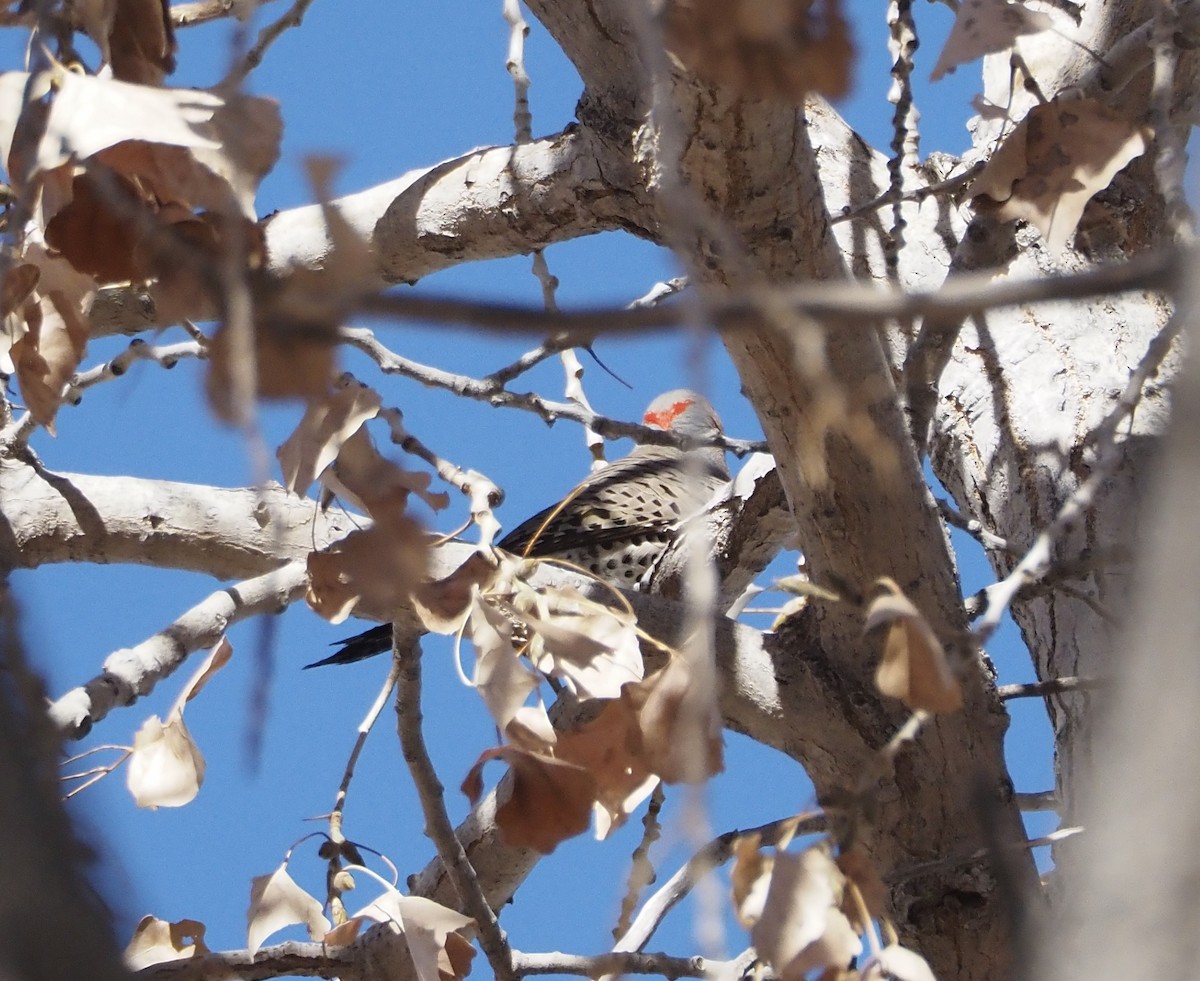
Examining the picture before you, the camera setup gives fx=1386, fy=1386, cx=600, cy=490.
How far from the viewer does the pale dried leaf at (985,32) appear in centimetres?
148

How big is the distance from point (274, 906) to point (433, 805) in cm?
28

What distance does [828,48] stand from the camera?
1044mm

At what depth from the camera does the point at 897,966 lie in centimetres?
128

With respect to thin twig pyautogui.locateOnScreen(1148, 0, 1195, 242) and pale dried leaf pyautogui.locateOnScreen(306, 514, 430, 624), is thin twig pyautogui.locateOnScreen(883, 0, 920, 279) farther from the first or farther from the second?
pale dried leaf pyautogui.locateOnScreen(306, 514, 430, 624)

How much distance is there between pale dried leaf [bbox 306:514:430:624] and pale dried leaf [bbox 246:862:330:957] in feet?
1.59

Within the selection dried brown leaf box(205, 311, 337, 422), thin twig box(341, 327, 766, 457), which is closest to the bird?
thin twig box(341, 327, 766, 457)

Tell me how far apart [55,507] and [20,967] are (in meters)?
1.73

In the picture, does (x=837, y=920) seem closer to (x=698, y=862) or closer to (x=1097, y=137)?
(x=698, y=862)

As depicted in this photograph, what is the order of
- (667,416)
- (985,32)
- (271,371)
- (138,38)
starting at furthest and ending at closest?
1. (667,416)
2. (985,32)
3. (138,38)
4. (271,371)

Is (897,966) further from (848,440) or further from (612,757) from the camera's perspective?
(848,440)

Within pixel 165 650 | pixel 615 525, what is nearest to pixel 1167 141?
pixel 165 650

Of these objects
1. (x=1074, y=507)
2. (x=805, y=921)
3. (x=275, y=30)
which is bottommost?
(x=805, y=921)

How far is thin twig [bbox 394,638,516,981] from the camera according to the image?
207 cm

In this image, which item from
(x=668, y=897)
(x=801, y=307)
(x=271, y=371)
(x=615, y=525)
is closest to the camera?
(x=801, y=307)
